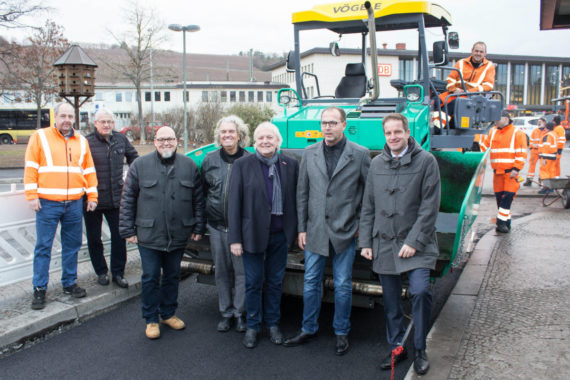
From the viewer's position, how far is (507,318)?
4438 millimetres

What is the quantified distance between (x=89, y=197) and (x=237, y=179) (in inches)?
70.9

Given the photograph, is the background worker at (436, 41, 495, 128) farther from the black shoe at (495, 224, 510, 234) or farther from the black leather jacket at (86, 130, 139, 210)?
the black leather jacket at (86, 130, 139, 210)

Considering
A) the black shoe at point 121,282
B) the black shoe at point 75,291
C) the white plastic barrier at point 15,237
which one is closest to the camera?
the black shoe at point 75,291

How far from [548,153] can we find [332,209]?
10.6m

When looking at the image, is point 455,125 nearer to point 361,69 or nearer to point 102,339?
point 361,69

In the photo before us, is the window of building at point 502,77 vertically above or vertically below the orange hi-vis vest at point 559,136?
above

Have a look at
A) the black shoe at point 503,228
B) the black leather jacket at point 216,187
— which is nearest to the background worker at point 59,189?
the black leather jacket at point 216,187

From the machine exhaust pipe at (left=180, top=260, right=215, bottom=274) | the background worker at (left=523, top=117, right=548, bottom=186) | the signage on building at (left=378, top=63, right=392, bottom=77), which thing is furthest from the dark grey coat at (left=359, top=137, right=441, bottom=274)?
the background worker at (left=523, top=117, right=548, bottom=186)

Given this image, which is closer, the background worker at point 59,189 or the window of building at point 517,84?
the background worker at point 59,189

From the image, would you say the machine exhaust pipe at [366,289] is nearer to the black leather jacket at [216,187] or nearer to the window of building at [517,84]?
the black leather jacket at [216,187]

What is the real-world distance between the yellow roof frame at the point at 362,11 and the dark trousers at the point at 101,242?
3343mm

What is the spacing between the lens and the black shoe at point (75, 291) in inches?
196

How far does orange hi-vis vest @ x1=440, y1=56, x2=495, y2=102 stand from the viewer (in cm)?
692

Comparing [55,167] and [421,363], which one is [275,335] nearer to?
[421,363]
